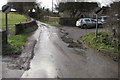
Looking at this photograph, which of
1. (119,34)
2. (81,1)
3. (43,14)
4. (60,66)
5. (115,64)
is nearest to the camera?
(60,66)

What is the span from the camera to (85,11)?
40.2 m

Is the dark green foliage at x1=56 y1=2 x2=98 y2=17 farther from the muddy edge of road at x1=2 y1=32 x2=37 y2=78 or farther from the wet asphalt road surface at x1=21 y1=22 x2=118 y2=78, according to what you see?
the muddy edge of road at x1=2 y1=32 x2=37 y2=78

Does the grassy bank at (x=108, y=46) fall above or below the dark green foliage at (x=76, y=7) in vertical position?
below

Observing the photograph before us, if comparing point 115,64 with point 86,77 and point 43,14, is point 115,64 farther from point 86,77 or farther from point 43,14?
point 43,14

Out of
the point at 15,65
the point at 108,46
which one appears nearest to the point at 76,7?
the point at 108,46

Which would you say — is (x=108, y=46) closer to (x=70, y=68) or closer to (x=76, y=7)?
(x=70, y=68)

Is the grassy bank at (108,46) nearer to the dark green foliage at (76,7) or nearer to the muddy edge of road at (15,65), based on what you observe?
the muddy edge of road at (15,65)

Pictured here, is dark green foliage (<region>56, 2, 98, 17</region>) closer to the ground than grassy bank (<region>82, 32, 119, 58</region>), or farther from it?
farther from it

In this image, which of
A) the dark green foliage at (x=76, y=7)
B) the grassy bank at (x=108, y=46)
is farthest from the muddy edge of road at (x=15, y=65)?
the dark green foliage at (x=76, y=7)

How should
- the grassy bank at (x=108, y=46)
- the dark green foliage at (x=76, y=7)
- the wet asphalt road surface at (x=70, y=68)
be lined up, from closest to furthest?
the wet asphalt road surface at (x=70, y=68), the grassy bank at (x=108, y=46), the dark green foliage at (x=76, y=7)

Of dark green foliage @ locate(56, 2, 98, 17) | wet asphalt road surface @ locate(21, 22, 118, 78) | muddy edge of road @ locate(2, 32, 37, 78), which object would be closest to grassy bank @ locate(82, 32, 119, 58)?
wet asphalt road surface @ locate(21, 22, 118, 78)

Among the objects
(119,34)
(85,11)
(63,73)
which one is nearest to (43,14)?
(85,11)

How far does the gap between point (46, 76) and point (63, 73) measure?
720 mm

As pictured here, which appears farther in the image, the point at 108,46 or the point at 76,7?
the point at 76,7
